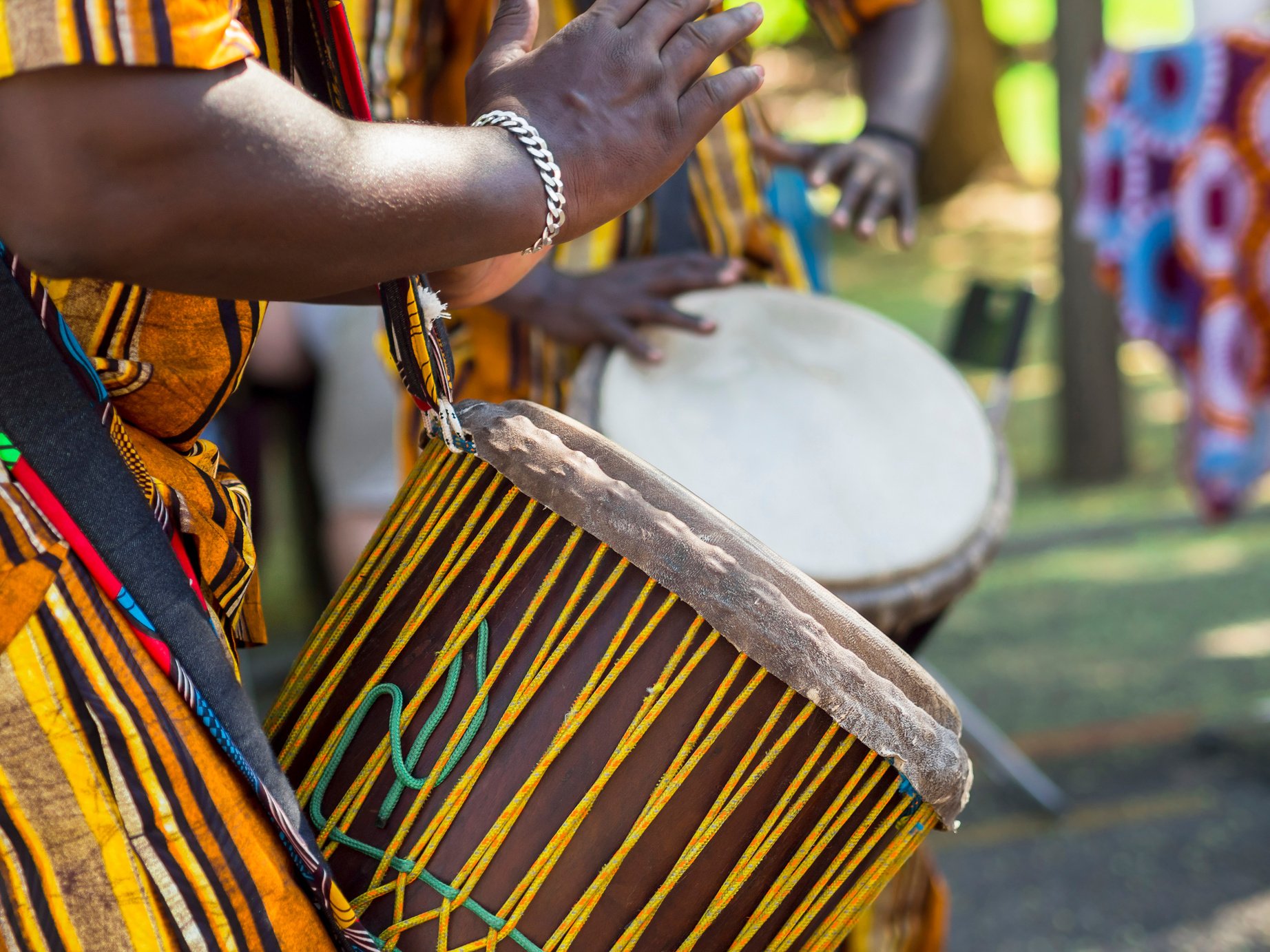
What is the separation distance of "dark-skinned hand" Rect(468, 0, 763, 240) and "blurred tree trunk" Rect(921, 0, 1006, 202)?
20.8 ft

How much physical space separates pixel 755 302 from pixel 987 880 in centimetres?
122

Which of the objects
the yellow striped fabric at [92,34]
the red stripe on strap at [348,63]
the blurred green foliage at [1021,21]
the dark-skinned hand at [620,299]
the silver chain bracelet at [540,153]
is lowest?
the blurred green foliage at [1021,21]

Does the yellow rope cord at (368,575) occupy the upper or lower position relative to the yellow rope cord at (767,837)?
upper

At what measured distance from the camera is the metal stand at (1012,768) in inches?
93.7

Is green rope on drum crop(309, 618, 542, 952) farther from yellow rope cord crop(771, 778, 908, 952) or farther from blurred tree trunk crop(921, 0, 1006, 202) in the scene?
blurred tree trunk crop(921, 0, 1006, 202)

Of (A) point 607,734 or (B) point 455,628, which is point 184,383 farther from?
(A) point 607,734

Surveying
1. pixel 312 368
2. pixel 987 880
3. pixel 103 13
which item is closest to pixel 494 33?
pixel 103 13

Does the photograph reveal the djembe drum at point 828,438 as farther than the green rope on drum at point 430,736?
Yes

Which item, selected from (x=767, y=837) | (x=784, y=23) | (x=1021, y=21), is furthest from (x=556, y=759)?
(x=1021, y=21)

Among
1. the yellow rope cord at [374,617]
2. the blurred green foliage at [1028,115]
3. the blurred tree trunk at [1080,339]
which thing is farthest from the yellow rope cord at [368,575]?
the blurred green foliage at [1028,115]

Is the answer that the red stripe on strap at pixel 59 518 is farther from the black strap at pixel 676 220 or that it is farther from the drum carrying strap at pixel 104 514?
the black strap at pixel 676 220

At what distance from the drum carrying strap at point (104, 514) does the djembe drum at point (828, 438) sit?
582 mm

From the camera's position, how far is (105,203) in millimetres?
611

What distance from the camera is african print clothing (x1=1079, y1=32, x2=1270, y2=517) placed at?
2.18 metres
